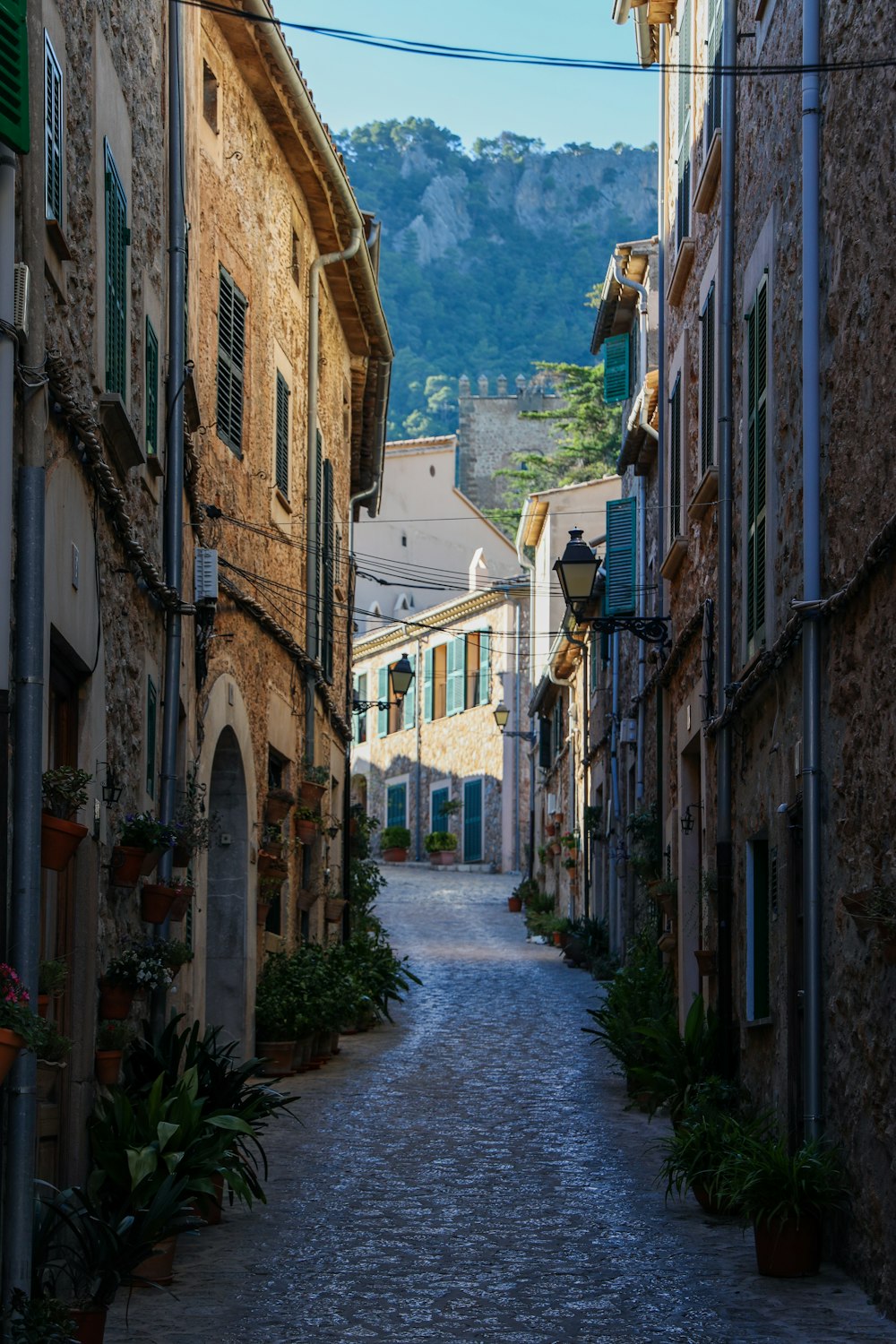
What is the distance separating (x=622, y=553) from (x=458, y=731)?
2496cm

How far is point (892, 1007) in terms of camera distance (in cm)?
643

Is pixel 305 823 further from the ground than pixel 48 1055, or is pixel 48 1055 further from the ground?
pixel 305 823

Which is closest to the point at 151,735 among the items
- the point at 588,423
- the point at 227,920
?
the point at 227,920

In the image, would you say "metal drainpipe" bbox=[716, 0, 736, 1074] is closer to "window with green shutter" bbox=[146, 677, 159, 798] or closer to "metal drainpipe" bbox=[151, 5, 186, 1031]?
"metal drainpipe" bbox=[151, 5, 186, 1031]

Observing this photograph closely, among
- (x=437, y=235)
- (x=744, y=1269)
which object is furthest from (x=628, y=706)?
(x=437, y=235)

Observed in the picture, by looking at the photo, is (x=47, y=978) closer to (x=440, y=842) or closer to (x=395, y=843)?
(x=440, y=842)

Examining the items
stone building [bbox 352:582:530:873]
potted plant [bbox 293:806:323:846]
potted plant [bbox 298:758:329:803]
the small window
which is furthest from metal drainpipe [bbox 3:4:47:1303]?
stone building [bbox 352:582:530:873]

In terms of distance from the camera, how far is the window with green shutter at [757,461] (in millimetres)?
9602

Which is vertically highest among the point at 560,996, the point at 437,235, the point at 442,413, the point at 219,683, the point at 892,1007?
the point at 437,235

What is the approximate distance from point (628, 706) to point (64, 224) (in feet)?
46.7

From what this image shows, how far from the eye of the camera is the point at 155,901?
29.0 feet

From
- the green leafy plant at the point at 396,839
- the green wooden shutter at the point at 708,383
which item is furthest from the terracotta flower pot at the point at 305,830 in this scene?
the green leafy plant at the point at 396,839

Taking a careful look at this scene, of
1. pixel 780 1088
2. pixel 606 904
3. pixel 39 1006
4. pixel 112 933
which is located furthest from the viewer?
pixel 606 904

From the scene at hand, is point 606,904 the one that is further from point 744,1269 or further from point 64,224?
point 64,224
